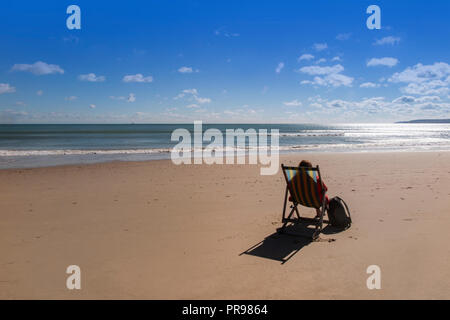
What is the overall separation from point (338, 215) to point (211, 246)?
2124 mm

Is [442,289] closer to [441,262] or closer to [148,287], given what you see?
[441,262]

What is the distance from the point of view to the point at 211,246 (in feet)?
13.8

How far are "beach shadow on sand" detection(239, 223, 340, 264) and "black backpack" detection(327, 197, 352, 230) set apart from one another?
123mm

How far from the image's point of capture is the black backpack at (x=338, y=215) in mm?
4801

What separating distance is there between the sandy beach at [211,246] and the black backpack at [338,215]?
208 millimetres

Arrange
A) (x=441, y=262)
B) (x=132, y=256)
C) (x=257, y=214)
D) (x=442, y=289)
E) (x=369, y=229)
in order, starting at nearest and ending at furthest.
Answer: (x=442, y=289)
(x=441, y=262)
(x=132, y=256)
(x=369, y=229)
(x=257, y=214)

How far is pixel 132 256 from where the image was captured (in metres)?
3.86

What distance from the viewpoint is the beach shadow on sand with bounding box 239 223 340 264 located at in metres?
3.91

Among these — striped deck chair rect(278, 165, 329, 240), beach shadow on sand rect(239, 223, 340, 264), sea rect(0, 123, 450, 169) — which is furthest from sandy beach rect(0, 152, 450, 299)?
sea rect(0, 123, 450, 169)

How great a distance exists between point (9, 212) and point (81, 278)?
12.1 feet

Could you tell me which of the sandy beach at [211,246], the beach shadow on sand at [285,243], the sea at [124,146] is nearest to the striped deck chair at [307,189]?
the beach shadow on sand at [285,243]

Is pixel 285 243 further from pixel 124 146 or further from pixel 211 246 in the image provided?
pixel 124 146

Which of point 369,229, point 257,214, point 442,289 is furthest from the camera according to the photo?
point 257,214
